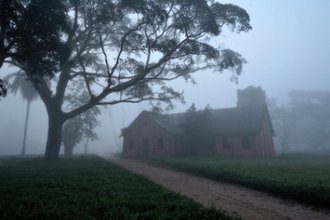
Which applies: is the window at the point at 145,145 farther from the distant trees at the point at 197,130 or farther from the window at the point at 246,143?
the window at the point at 246,143

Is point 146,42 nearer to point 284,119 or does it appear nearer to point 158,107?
point 158,107

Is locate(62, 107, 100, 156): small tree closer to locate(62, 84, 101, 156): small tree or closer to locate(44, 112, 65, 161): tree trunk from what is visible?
locate(62, 84, 101, 156): small tree

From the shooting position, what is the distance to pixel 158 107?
21.3 m

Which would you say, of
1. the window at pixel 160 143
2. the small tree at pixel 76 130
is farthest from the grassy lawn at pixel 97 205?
the small tree at pixel 76 130

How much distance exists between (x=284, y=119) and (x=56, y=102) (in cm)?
5786

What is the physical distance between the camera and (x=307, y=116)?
61469mm

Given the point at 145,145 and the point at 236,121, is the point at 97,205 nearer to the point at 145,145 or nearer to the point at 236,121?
the point at 145,145

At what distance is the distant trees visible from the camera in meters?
27.6

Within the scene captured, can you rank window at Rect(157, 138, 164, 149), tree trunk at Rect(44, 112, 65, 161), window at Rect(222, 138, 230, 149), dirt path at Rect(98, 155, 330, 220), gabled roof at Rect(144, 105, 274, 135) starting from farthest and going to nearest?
window at Rect(157, 138, 164, 149)
window at Rect(222, 138, 230, 149)
gabled roof at Rect(144, 105, 274, 135)
tree trunk at Rect(44, 112, 65, 161)
dirt path at Rect(98, 155, 330, 220)

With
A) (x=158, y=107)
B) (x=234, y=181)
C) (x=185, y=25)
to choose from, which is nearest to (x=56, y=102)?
(x=158, y=107)

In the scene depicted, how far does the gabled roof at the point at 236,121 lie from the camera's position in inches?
1198

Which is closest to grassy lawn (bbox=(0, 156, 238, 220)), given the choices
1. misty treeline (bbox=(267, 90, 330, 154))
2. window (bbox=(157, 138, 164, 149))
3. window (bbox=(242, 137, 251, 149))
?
window (bbox=(157, 138, 164, 149))

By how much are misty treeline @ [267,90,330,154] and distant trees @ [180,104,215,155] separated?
123 feet

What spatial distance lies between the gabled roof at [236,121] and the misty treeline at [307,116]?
28648mm
